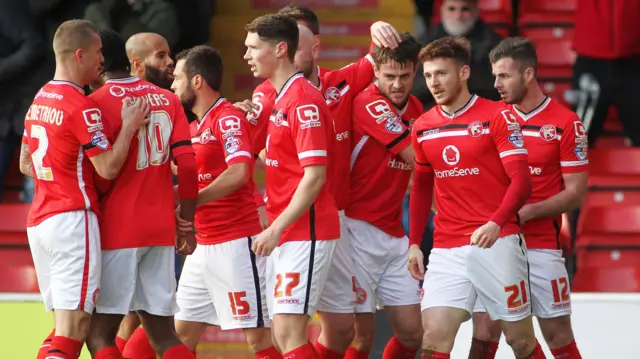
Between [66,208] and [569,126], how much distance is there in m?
2.64

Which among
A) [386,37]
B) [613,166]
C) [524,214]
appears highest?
[386,37]

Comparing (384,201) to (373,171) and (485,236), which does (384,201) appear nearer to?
(373,171)

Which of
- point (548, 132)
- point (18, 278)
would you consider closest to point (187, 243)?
point (548, 132)

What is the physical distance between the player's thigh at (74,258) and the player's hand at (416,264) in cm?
155

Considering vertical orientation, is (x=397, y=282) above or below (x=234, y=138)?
below

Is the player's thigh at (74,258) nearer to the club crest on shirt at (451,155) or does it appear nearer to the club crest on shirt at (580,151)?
the club crest on shirt at (451,155)

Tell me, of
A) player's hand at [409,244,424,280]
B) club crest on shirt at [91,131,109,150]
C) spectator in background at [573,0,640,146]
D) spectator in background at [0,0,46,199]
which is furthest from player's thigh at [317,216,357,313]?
spectator in background at [0,0,46,199]

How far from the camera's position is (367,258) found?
22.5ft

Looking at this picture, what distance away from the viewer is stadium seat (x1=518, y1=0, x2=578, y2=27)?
1049 centimetres

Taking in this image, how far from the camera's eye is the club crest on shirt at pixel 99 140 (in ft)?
18.9

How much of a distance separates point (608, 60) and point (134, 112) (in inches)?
188

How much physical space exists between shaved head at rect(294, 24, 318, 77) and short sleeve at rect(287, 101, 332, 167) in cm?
71

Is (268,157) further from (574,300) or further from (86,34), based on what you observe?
(574,300)

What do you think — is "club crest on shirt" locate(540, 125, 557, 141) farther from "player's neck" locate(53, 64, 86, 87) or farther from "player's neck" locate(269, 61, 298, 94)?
"player's neck" locate(53, 64, 86, 87)
